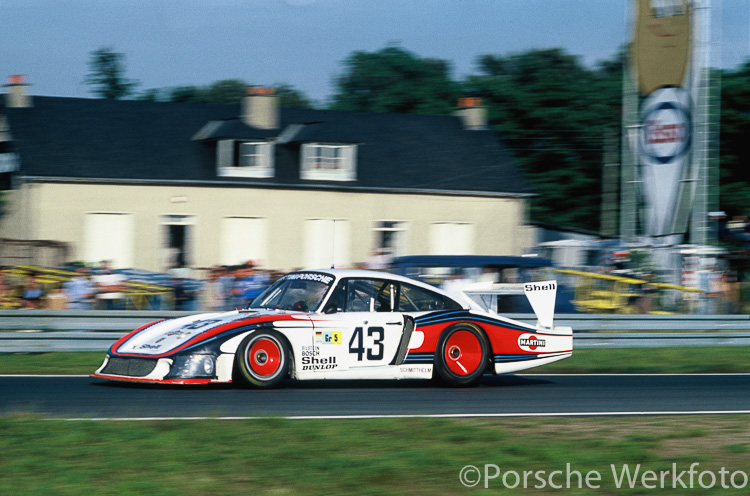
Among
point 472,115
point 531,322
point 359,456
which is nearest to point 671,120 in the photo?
point 472,115

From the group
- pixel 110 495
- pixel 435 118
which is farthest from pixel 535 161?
pixel 110 495

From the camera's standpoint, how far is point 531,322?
13.0 meters

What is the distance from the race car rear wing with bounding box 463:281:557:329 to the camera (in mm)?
Result: 11234

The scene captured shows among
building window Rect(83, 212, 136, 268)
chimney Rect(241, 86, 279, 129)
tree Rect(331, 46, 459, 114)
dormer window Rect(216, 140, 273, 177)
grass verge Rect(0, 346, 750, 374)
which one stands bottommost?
grass verge Rect(0, 346, 750, 374)

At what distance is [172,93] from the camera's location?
62.6 meters

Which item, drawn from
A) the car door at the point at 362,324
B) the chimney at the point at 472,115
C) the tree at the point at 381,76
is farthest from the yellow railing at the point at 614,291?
the tree at the point at 381,76

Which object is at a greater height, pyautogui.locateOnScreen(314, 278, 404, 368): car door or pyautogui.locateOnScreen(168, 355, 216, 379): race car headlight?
pyautogui.locateOnScreen(314, 278, 404, 368): car door

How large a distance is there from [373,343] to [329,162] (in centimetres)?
2172

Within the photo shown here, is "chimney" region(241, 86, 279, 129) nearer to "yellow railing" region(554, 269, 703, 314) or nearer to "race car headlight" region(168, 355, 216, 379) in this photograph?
"yellow railing" region(554, 269, 703, 314)

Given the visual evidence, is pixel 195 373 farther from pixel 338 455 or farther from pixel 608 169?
pixel 608 169

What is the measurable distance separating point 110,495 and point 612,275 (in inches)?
675

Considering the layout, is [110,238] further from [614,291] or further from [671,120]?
[671,120]

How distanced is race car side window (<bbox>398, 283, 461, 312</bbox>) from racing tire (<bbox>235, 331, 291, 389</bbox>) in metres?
1.51

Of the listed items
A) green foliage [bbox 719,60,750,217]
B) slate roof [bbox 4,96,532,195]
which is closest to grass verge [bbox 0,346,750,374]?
slate roof [bbox 4,96,532,195]
